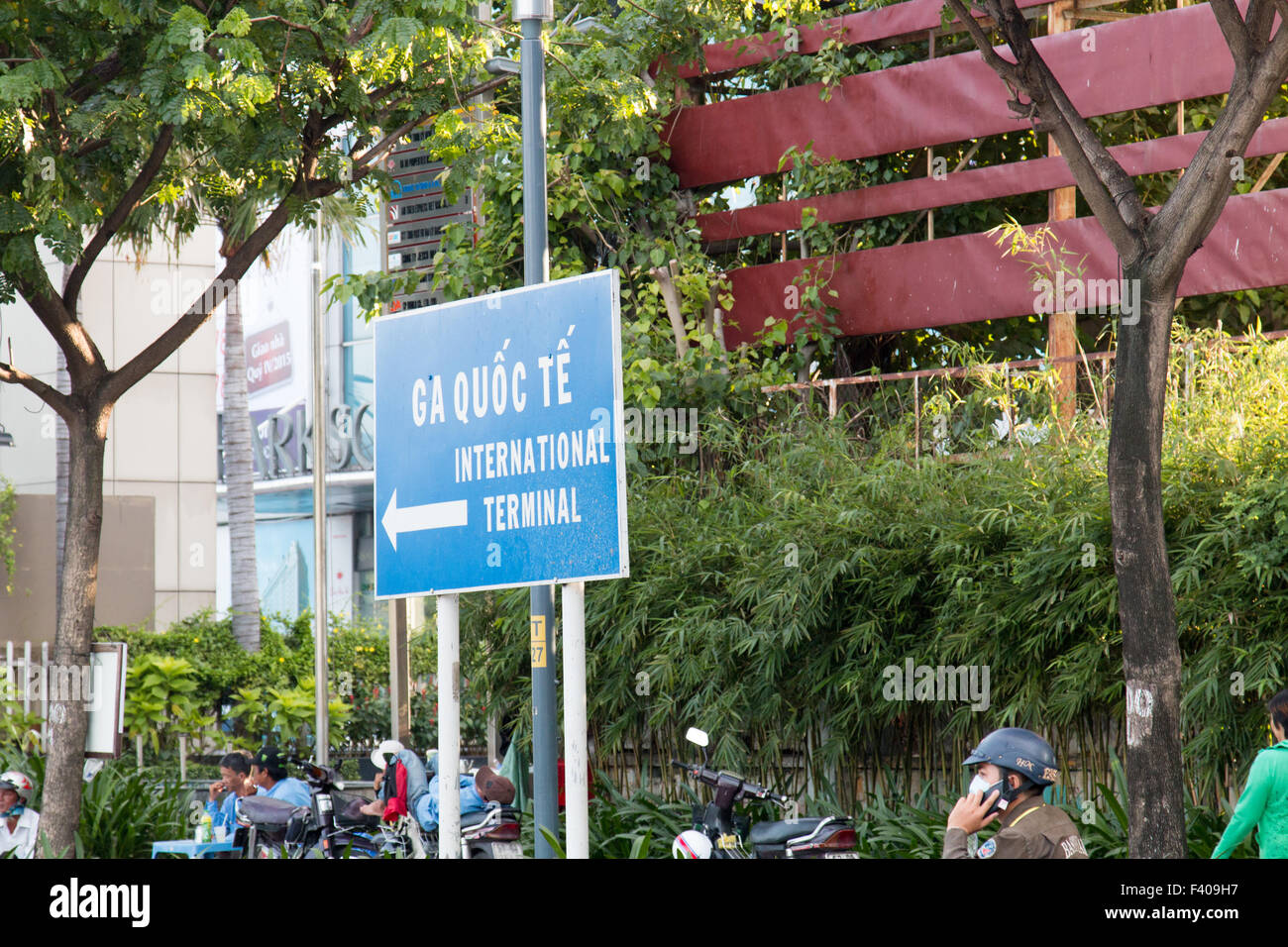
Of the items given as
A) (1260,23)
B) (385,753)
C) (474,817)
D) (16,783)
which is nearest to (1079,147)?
(1260,23)

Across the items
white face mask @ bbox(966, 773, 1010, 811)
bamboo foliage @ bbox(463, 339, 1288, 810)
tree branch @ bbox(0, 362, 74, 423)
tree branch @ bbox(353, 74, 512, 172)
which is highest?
tree branch @ bbox(353, 74, 512, 172)

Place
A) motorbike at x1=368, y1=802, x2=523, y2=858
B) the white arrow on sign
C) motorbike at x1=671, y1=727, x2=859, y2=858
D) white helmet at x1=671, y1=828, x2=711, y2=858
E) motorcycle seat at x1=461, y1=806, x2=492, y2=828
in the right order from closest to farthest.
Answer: the white arrow on sign
motorbike at x1=671, y1=727, x2=859, y2=858
white helmet at x1=671, y1=828, x2=711, y2=858
motorbike at x1=368, y1=802, x2=523, y2=858
motorcycle seat at x1=461, y1=806, x2=492, y2=828

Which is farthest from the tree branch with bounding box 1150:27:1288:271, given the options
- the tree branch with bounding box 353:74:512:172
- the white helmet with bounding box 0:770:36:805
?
the white helmet with bounding box 0:770:36:805

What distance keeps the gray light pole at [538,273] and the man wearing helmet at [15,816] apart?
423 cm

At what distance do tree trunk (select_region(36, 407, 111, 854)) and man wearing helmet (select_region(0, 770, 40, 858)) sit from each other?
23 centimetres

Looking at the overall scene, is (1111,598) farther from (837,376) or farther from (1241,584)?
(837,376)

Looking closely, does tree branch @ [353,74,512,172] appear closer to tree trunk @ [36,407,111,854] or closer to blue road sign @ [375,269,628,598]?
tree trunk @ [36,407,111,854]

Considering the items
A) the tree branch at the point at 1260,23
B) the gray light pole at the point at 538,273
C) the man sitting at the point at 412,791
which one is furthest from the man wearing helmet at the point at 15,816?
the tree branch at the point at 1260,23

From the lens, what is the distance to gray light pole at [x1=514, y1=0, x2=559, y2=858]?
755 cm

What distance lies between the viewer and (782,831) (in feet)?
24.1

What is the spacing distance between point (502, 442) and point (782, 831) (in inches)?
99.8

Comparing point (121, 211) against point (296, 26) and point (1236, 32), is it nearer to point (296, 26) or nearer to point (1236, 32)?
point (296, 26)

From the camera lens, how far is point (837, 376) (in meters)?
14.1
